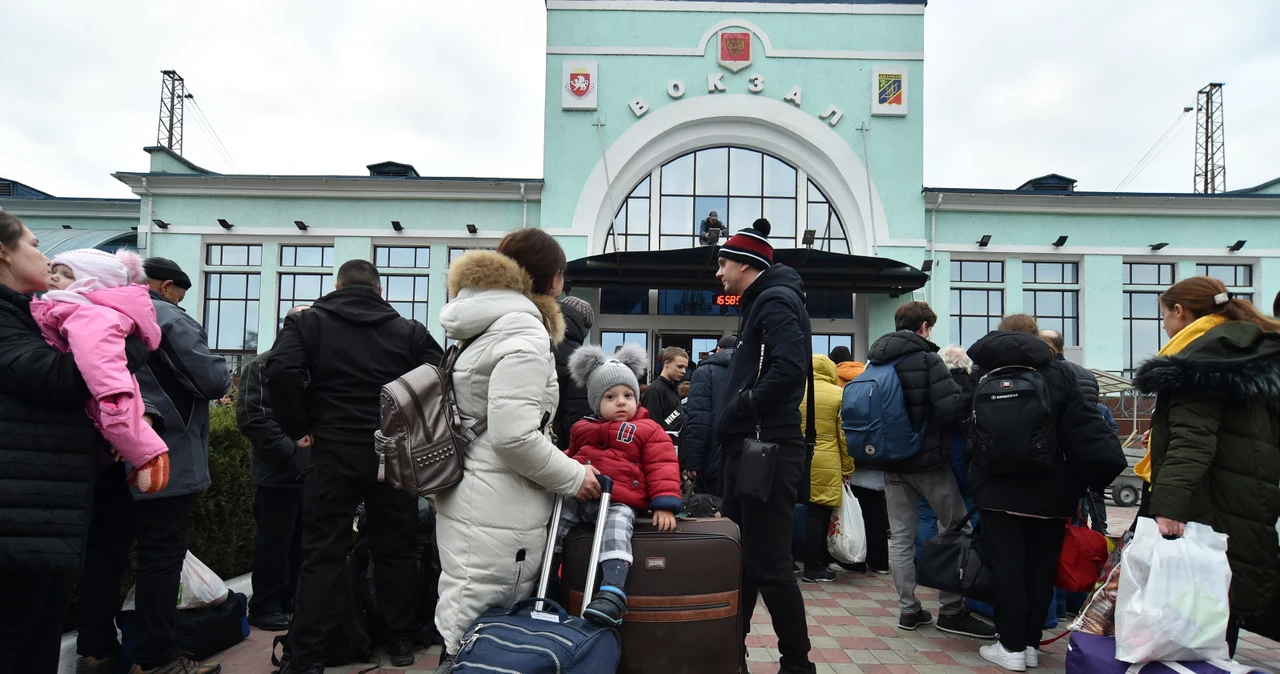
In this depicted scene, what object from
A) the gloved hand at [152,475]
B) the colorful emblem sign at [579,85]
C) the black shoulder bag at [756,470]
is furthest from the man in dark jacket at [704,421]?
the colorful emblem sign at [579,85]

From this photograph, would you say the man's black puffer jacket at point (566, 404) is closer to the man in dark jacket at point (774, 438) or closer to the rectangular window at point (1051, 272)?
the man in dark jacket at point (774, 438)

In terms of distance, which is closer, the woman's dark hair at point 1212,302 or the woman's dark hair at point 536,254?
the woman's dark hair at point 536,254

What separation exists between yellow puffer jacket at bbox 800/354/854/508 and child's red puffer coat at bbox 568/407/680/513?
9.93 ft

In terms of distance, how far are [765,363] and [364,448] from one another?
197 centimetres

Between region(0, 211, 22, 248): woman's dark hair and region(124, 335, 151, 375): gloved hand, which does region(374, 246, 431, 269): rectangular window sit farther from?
region(0, 211, 22, 248): woman's dark hair

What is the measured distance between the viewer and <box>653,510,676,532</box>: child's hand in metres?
2.85

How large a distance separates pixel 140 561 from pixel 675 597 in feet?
8.06

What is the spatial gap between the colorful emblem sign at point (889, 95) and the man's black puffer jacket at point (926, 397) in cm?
1338

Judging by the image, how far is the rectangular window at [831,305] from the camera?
17.2m

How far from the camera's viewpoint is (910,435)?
183 inches

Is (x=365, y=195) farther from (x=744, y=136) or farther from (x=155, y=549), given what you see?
(x=155, y=549)

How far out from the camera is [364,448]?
350cm

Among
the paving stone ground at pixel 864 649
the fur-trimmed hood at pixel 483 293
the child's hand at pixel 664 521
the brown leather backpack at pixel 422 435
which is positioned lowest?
the paving stone ground at pixel 864 649

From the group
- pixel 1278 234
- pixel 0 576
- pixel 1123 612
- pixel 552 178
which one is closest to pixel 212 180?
pixel 552 178
